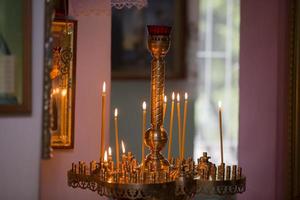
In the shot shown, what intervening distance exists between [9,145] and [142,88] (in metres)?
2.38

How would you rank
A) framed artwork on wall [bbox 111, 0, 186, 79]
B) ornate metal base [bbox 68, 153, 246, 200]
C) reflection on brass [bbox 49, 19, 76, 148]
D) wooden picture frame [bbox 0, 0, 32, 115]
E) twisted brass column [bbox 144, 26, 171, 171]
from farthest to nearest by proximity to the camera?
framed artwork on wall [bbox 111, 0, 186, 79], reflection on brass [bbox 49, 19, 76, 148], twisted brass column [bbox 144, 26, 171, 171], ornate metal base [bbox 68, 153, 246, 200], wooden picture frame [bbox 0, 0, 32, 115]

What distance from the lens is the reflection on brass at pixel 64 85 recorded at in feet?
9.53

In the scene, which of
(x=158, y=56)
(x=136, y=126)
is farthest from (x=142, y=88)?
(x=158, y=56)

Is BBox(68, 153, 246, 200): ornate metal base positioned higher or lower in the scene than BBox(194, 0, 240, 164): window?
lower

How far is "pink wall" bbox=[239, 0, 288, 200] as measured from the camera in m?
3.46

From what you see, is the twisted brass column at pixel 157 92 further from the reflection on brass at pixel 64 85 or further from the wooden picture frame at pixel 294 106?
the wooden picture frame at pixel 294 106

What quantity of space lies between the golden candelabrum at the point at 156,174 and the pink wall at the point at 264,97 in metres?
1.04

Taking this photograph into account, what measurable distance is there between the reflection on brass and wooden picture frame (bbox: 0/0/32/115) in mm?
924

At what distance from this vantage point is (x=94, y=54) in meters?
3.09

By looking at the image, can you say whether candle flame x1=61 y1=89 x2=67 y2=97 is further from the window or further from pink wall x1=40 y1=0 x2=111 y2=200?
the window

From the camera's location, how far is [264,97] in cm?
350

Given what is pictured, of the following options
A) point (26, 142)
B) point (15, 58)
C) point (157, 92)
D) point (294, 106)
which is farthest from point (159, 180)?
point (294, 106)

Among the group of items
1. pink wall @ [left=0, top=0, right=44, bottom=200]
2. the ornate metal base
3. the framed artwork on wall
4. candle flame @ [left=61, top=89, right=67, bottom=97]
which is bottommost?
the ornate metal base

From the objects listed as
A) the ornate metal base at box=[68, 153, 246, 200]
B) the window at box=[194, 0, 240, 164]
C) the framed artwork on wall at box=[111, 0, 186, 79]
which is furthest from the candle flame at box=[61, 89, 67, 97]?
the window at box=[194, 0, 240, 164]
